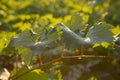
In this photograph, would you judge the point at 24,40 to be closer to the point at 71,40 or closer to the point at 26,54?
the point at 26,54

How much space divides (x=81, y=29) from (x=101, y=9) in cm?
220

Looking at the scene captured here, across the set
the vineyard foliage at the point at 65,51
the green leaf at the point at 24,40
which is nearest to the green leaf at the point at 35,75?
the vineyard foliage at the point at 65,51

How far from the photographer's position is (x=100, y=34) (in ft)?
3.60

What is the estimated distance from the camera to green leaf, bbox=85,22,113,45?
42.1 inches

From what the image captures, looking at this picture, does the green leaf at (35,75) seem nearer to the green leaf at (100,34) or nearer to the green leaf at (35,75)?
the green leaf at (35,75)

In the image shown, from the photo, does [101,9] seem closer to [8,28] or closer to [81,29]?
[8,28]

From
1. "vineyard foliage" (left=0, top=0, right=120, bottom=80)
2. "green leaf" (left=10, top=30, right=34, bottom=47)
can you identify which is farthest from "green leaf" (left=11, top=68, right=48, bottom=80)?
"green leaf" (left=10, top=30, right=34, bottom=47)

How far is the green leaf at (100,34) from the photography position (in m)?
1.07

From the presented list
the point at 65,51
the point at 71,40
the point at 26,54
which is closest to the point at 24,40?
the point at 26,54

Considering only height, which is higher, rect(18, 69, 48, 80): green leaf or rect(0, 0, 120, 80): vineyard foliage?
rect(0, 0, 120, 80): vineyard foliage

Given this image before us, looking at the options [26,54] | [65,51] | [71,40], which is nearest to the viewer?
[71,40]

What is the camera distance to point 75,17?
122 centimetres

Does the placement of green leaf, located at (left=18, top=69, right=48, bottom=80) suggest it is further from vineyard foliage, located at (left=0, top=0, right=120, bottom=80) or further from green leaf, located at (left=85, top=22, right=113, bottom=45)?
green leaf, located at (left=85, top=22, right=113, bottom=45)

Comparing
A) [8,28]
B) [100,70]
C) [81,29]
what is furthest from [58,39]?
[8,28]
